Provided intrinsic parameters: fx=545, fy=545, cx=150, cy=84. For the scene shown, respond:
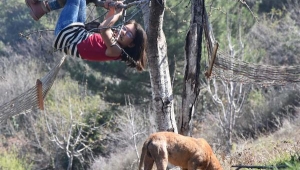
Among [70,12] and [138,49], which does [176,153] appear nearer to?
[138,49]

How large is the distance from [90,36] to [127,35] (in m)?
0.30

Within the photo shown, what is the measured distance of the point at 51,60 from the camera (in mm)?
25062

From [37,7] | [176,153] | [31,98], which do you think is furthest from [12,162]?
[176,153]

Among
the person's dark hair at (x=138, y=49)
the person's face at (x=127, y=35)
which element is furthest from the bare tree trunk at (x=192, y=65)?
the person's face at (x=127, y=35)

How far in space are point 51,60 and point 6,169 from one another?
7.42m

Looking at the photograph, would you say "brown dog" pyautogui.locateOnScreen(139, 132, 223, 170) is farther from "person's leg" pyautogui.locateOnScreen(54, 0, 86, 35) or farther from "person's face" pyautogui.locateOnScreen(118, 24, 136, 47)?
"person's leg" pyautogui.locateOnScreen(54, 0, 86, 35)

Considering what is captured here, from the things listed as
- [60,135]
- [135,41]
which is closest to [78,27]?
[135,41]

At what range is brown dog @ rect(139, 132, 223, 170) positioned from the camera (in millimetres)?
4199

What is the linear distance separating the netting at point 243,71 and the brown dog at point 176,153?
2.56ft

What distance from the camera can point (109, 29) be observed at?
13.9 feet

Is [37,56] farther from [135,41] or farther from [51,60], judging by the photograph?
[135,41]

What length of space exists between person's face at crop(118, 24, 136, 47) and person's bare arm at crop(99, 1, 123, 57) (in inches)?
6.6

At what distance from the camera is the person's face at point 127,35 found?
443cm

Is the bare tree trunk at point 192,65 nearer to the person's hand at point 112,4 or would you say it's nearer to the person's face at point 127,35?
the person's face at point 127,35
